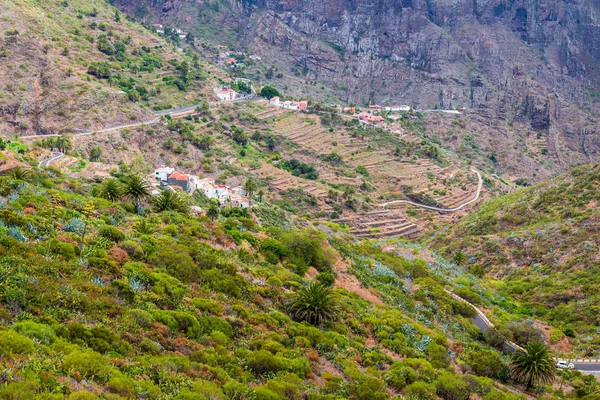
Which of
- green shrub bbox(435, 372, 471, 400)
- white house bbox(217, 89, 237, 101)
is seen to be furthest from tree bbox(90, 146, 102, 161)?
green shrub bbox(435, 372, 471, 400)

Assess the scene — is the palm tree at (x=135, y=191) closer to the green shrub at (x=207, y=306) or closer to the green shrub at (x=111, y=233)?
the green shrub at (x=111, y=233)

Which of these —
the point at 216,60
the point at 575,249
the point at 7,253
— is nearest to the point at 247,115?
the point at 216,60

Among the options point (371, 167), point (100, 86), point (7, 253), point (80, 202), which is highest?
point (7, 253)

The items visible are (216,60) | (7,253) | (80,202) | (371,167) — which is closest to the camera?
(7,253)

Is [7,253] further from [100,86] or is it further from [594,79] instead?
[594,79]

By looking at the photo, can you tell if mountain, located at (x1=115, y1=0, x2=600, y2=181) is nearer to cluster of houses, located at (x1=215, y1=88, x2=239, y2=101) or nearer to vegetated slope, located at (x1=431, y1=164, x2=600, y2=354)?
cluster of houses, located at (x1=215, y1=88, x2=239, y2=101)

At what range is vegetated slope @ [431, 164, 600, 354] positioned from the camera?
44.2 metres

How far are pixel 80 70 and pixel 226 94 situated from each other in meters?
27.8

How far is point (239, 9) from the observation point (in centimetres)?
17438

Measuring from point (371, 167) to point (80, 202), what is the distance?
6963cm

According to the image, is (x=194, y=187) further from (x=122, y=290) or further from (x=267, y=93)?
(x=267, y=93)

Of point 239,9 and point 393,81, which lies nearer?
point 393,81

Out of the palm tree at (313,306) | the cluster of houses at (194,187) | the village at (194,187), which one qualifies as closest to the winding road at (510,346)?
the palm tree at (313,306)

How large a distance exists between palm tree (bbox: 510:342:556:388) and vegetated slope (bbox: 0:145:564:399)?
0.80m
